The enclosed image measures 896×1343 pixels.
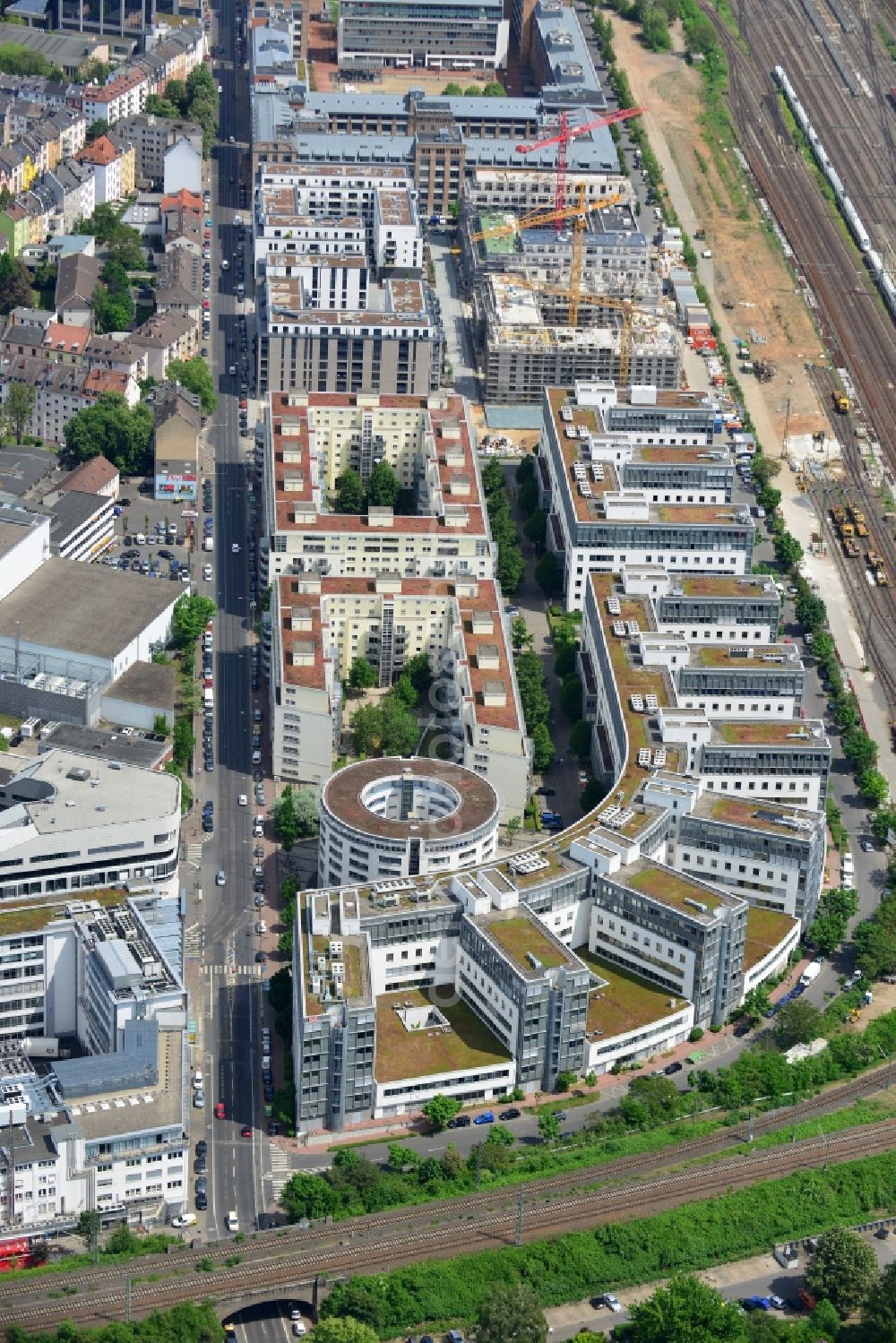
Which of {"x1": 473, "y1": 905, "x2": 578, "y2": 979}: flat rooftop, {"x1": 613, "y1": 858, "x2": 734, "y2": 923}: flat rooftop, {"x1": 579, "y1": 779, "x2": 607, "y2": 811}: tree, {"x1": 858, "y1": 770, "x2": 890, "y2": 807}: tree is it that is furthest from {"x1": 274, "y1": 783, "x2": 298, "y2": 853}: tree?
{"x1": 858, "y1": 770, "x2": 890, "y2": 807}: tree

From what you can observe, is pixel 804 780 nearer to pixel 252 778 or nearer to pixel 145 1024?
pixel 252 778

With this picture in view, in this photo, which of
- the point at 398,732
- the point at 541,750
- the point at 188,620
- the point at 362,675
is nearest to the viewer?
the point at 398,732

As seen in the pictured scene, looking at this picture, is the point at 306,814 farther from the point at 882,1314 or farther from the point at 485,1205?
the point at 882,1314

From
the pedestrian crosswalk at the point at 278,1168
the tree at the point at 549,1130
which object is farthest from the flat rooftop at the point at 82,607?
the tree at the point at 549,1130

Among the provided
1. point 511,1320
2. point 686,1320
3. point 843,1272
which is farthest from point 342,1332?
point 843,1272

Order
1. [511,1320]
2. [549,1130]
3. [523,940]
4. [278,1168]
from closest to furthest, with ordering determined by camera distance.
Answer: [511,1320] < [278,1168] < [549,1130] < [523,940]

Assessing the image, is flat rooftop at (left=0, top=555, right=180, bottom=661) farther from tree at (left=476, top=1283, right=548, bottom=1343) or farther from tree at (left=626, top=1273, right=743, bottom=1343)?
tree at (left=626, top=1273, right=743, bottom=1343)

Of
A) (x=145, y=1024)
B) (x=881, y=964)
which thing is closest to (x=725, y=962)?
(x=881, y=964)

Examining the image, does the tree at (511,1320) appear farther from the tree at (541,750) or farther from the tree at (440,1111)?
the tree at (541,750)
